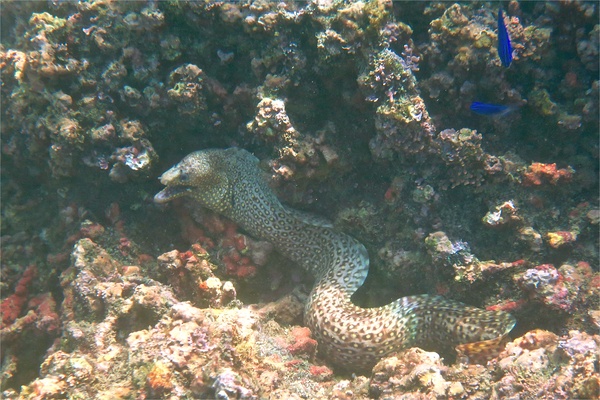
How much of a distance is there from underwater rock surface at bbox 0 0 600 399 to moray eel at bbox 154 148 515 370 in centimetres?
22

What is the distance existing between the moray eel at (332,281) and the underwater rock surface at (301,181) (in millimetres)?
216

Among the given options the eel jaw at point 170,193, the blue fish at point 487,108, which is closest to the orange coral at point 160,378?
the eel jaw at point 170,193

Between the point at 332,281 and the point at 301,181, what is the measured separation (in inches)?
57.2

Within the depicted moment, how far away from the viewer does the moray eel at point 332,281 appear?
14.0 ft

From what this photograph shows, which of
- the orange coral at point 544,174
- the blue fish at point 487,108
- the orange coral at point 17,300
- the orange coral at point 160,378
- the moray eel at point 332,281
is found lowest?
the orange coral at point 160,378

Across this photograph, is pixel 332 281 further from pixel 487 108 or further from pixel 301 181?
pixel 487 108

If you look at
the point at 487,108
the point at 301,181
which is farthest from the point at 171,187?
the point at 487,108

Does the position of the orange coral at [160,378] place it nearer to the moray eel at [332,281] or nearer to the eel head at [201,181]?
the moray eel at [332,281]

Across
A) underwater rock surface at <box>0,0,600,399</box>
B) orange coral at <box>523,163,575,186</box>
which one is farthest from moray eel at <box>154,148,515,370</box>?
orange coral at <box>523,163,575,186</box>

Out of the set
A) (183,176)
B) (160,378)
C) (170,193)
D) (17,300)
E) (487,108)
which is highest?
(487,108)

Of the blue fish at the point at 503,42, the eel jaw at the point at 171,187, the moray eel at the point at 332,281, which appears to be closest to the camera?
the blue fish at the point at 503,42

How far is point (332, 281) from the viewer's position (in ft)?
16.6

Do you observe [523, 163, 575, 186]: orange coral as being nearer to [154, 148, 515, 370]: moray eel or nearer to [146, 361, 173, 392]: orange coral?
[154, 148, 515, 370]: moray eel

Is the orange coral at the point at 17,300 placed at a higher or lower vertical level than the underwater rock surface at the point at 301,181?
lower
